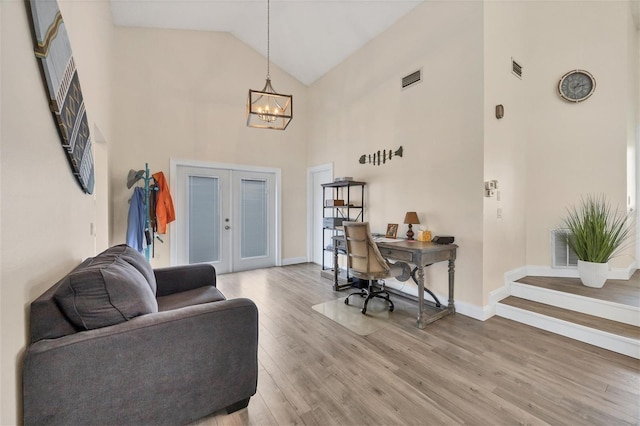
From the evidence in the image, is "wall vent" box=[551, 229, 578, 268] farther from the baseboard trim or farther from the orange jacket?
the orange jacket

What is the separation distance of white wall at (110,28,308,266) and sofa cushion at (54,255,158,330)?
10.9 ft

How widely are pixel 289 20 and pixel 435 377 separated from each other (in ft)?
16.8

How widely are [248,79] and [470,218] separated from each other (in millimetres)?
4631

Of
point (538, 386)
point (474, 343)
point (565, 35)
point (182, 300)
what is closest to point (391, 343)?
point (474, 343)

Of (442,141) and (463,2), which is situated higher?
(463,2)

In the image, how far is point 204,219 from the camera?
483 cm

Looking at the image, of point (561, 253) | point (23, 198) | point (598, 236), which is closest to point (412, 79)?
point (598, 236)

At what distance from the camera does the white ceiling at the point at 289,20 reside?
377cm

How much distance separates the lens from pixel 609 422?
154cm

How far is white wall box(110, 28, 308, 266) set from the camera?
4.09 meters

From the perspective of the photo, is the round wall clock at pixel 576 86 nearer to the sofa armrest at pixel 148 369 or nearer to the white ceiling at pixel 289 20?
the white ceiling at pixel 289 20

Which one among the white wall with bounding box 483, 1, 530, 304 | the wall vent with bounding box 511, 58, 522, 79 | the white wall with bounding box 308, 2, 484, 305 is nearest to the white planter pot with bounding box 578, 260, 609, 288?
the white wall with bounding box 483, 1, 530, 304

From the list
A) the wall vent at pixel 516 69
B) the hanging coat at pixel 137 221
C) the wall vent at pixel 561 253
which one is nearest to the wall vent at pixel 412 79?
the wall vent at pixel 516 69

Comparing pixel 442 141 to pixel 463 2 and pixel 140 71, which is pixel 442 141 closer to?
pixel 463 2
